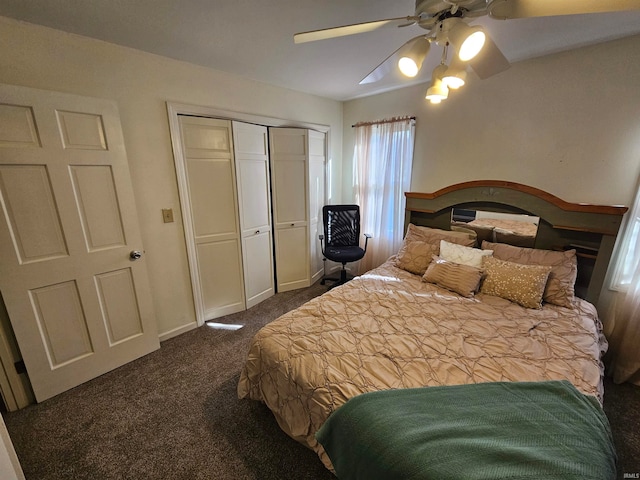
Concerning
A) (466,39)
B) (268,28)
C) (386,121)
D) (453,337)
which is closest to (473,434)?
(453,337)

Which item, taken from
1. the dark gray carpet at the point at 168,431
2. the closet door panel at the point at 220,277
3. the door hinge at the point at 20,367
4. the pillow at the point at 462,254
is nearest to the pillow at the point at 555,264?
the pillow at the point at 462,254

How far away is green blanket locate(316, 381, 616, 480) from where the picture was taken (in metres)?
0.82

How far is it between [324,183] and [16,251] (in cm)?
290

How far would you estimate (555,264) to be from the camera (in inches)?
77.0

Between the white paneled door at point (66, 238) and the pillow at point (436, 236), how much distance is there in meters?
2.58

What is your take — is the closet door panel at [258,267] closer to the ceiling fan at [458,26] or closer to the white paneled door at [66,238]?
the white paneled door at [66,238]

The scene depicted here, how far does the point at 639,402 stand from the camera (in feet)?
5.67

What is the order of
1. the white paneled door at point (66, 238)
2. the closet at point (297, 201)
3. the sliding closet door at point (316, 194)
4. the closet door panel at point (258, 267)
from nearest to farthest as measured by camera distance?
the white paneled door at point (66, 238) → the closet door panel at point (258, 267) → the closet at point (297, 201) → the sliding closet door at point (316, 194)

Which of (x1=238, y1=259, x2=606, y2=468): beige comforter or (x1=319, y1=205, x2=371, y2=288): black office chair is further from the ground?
(x1=319, y1=205, x2=371, y2=288): black office chair

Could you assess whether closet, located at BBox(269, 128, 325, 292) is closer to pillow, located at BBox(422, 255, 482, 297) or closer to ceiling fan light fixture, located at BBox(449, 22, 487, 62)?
pillow, located at BBox(422, 255, 482, 297)

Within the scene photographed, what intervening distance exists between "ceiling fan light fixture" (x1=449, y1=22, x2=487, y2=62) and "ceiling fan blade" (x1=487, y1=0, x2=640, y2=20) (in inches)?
3.3

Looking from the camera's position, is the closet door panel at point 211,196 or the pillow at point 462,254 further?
the closet door panel at point 211,196

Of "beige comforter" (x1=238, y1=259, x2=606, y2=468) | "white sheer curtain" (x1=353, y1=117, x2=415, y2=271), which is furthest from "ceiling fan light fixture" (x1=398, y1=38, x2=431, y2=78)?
"white sheer curtain" (x1=353, y1=117, x2=415, y2=271)

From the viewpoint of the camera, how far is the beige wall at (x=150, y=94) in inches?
63.6
